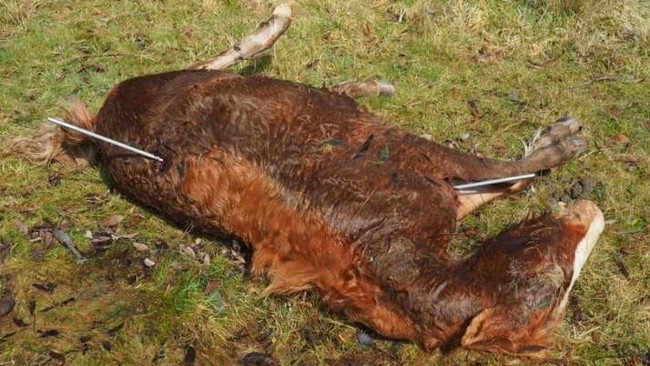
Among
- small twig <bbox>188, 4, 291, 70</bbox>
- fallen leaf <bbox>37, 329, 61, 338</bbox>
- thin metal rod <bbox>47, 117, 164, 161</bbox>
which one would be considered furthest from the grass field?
thin metal rod <bbox>47, 117, 164, 161</bbox>

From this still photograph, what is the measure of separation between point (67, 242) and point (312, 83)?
254cm

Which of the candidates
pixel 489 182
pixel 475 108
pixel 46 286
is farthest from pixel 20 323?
pixel 475 108

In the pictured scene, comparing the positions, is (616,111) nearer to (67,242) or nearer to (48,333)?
(67,242)

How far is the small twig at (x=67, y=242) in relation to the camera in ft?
14.7

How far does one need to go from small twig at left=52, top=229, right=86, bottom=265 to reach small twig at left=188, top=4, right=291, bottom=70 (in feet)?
6.15

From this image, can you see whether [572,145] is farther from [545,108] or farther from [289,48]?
[289,48]

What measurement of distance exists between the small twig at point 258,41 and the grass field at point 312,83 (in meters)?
0.31

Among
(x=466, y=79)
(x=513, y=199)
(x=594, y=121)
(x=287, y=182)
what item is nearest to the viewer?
(x=287, y=182)

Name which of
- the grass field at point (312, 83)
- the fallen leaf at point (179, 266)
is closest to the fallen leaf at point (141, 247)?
the grass field at point (312, 83)

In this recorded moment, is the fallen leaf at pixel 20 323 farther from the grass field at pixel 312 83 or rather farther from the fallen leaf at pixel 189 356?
the fallen leaf at pixel 189 356

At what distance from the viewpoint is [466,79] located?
6180 mm

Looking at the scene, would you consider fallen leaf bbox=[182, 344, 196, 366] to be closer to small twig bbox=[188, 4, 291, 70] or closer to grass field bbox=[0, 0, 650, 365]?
grass field bbox=[0, 0, 650, 365]

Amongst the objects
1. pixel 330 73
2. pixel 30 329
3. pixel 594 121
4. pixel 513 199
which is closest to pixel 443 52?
pixel 330 73

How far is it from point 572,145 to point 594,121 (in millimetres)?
729
